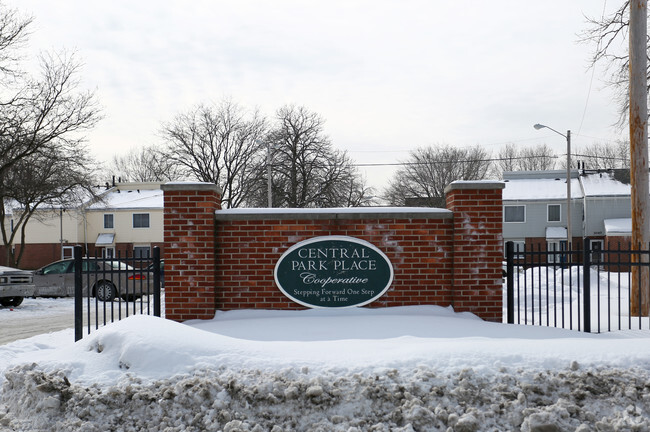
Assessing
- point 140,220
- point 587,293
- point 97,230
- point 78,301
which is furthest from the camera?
point 97,230

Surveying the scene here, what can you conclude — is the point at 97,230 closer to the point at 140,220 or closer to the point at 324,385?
the point at 140,220

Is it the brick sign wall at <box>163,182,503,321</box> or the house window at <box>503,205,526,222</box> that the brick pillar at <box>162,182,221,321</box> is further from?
the house window at <box>503,205,526,222</box>

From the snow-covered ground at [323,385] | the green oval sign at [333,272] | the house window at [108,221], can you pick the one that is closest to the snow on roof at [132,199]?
the house window at [108,221]

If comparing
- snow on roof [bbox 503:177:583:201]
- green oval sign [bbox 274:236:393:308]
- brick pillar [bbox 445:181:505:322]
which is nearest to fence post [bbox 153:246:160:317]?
green oval sign [bbox 274:236:393:308]

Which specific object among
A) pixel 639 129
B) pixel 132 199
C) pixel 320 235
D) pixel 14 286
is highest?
pixel 132 199

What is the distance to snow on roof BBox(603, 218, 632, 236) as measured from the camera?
128 ft

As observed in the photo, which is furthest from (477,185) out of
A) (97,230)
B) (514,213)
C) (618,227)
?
(97,230)

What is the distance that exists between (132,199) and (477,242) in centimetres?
4568

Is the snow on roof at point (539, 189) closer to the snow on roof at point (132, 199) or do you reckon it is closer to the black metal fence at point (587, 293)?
Result: the snow on roof at point (132, 199)

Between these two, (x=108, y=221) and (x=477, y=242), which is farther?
(x=108, y=221)

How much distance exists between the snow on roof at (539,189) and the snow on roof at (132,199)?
1074 inches

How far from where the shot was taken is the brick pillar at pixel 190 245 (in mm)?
8656

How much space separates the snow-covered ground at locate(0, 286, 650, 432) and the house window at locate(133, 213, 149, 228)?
43.6m

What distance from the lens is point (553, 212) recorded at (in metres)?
44.9
